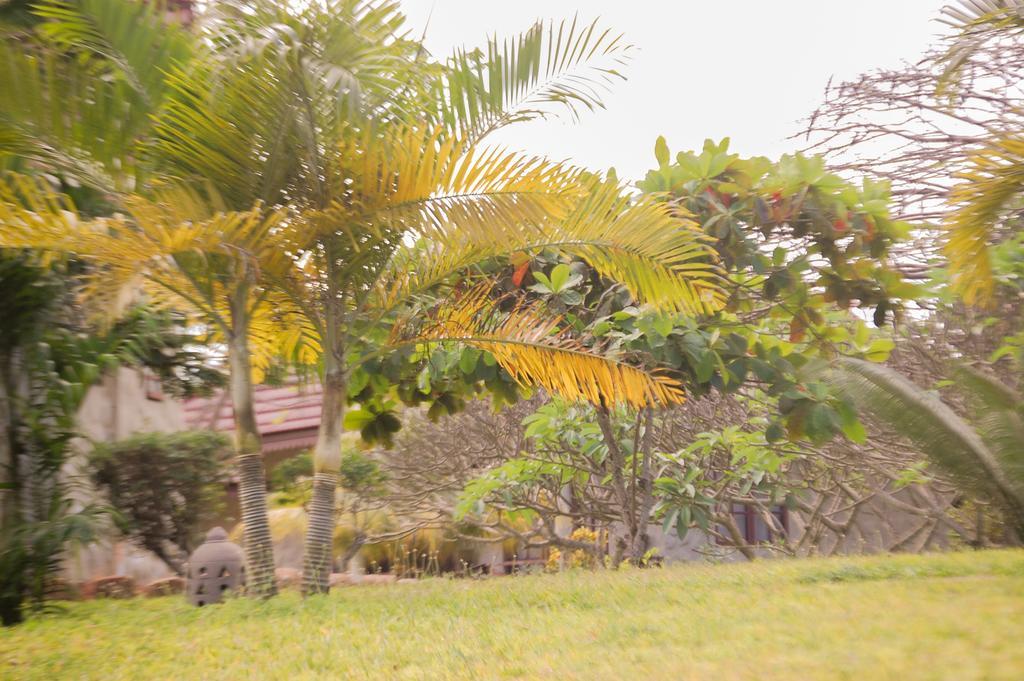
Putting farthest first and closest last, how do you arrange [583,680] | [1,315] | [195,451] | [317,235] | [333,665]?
[195,451] → [1,315] → [317,235] → [333,665] → [583,680]

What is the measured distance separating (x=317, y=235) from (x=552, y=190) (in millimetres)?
1648

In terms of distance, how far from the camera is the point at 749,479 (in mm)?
11883

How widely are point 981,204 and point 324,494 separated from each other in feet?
15.7

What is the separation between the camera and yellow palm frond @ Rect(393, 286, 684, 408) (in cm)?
676

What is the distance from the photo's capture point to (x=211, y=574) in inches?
296

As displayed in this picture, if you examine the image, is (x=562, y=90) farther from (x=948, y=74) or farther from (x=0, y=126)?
(x=0, y=126)

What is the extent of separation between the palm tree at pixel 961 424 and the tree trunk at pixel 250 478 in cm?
413

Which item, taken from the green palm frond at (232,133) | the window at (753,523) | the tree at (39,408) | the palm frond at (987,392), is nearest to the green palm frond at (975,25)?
the palm frond at (987,392)

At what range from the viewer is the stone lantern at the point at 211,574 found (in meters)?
7.51

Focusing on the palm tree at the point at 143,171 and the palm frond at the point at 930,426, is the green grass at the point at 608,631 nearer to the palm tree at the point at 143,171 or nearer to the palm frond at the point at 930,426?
the palm frond at the point at 930,426

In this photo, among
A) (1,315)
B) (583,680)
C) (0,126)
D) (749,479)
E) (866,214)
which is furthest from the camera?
(749,479)

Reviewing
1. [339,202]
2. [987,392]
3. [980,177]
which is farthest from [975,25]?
[339,202]

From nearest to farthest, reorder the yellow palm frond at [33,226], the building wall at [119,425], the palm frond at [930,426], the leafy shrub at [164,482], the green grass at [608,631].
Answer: the green grass at [608,631], the yellow palm frond at [33,226], the palm frond at [930,426], the leafy shrub at [164,482], the building wall at [119,425]

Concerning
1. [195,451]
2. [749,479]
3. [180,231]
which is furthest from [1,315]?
[749,479]
